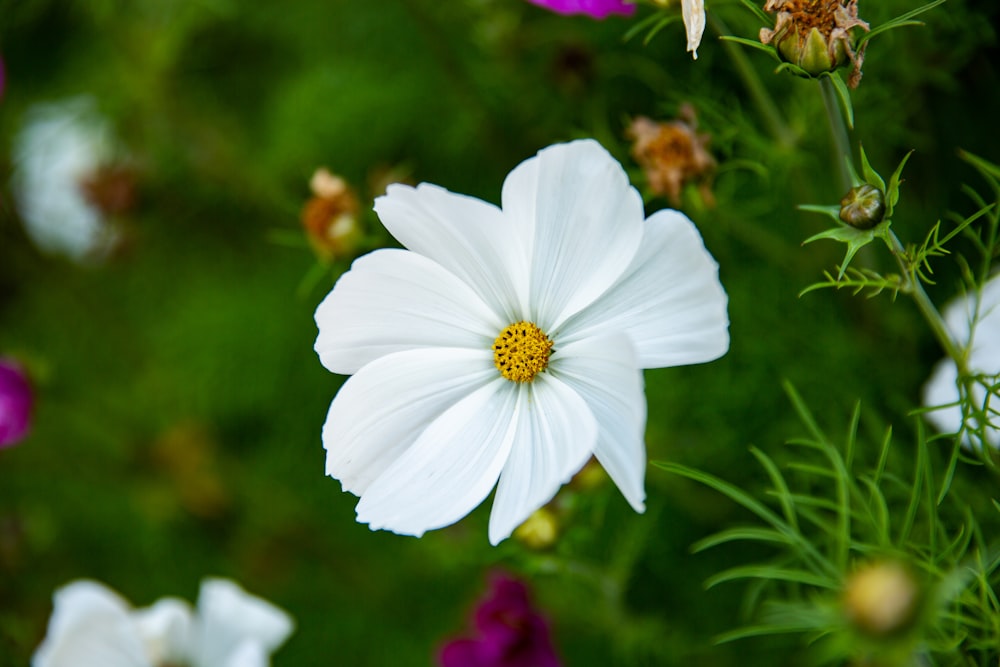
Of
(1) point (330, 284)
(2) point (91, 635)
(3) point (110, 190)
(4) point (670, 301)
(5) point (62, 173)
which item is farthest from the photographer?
(5) point (62, 173)

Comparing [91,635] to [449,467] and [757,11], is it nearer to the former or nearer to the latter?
[449,467]

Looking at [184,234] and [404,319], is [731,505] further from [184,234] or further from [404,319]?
[184,234]

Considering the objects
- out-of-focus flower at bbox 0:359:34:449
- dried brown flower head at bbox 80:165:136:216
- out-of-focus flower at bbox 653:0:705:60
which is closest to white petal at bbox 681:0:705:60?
out-of-focus flower at bbox 653:0:705:60

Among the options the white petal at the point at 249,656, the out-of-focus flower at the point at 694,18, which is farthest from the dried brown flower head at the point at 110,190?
the out-of-focus flower at the point at 694,18

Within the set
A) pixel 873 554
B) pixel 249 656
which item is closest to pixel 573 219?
pixel 873 554

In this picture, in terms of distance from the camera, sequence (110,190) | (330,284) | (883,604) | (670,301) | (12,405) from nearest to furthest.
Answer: (883,604)
(670,301)
(12,405)
(330,284)
(110,190)

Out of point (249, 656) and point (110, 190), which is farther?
point (110, 190)

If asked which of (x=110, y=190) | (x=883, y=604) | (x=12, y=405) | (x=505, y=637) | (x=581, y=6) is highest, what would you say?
(x=110, y=190)

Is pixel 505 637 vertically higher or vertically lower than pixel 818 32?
lower
